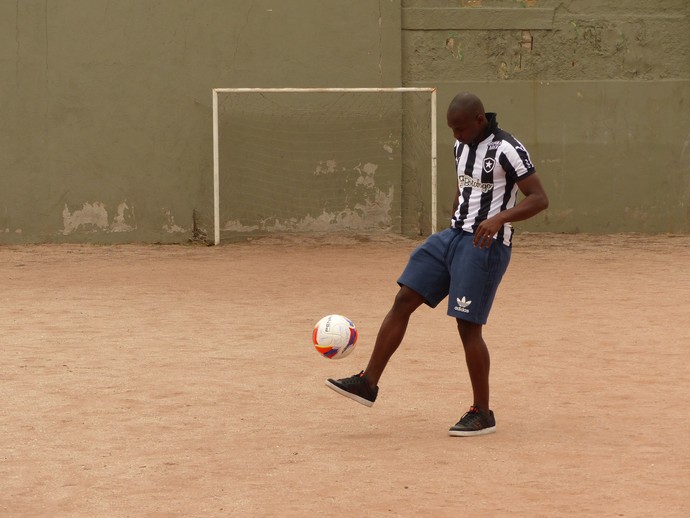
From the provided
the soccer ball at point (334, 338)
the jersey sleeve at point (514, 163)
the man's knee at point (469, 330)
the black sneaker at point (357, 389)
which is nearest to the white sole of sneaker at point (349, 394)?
the black sneaker at point (357, 389)

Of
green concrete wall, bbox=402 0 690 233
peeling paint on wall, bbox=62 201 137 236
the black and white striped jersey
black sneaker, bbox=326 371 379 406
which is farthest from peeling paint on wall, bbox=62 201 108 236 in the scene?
the black and white striped jersey

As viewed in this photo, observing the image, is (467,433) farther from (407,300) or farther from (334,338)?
(334,338)

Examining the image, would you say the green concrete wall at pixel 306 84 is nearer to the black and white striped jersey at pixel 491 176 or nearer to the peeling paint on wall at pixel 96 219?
the peeling paint on wall at pixel 96 219

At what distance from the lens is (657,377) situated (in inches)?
307

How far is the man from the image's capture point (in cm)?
620

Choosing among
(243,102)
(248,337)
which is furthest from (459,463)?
(243,102)

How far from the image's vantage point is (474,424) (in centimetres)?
629

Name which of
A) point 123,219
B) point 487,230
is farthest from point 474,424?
point 123,219

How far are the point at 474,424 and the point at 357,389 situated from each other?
644mm

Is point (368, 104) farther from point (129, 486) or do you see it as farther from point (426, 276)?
point (129, 486)

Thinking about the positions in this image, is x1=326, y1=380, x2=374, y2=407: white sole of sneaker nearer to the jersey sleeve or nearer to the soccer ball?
the soccer ball

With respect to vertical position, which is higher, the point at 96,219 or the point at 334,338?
the point at 96,219

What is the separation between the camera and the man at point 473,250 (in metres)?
6.20

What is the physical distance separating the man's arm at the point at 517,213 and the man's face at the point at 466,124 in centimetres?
35
